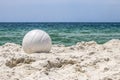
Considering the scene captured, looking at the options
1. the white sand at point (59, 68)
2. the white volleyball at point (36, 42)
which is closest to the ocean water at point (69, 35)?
the white volleyball at point (36, 42)

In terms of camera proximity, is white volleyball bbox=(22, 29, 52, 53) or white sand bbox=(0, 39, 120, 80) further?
white volleyball bbox=(22, 29, 52, 53)

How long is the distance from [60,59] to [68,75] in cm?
138

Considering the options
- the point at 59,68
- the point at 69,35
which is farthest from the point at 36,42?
the point at 69,35

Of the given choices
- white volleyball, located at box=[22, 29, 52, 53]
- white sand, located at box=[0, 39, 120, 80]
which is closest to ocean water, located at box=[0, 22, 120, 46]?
white volleyball, located at box=[22, 29, 52, 53]

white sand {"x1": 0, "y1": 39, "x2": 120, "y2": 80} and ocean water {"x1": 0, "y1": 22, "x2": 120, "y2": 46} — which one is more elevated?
white sand {"x1": 0, "y1": 39, "x2": 120, "y2": 80}

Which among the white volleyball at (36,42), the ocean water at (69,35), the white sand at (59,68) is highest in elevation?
the white volleyball at (36,42)

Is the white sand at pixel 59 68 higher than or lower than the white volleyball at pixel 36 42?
lower

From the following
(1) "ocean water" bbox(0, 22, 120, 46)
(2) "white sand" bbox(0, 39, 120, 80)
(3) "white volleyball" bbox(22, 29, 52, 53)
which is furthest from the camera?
(1) "ocean water" bbox(0, 22, 120, 46)

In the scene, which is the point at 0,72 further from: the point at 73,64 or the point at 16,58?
the point at 73,64

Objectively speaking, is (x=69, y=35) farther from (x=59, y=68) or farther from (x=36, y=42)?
(x=59, y=68)

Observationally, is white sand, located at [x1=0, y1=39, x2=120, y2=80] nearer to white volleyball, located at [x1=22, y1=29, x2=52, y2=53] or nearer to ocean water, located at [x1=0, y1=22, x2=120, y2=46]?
white volleyball, located at [x1=22, y1=29, x2=52, y2=53]

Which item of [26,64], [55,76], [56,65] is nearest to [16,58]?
[26,64]

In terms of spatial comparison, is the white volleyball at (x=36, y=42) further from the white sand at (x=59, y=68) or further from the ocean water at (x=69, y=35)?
the ocean water at (x=69, y=35)

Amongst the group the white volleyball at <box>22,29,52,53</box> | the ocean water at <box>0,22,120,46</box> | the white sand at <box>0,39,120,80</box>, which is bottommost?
the ocean water at <box>0,22,120,46</box>
